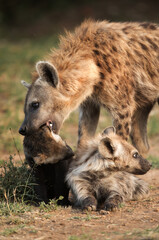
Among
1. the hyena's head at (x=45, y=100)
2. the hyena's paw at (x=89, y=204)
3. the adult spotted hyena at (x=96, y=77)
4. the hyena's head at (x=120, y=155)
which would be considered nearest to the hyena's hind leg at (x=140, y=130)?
the adult spotted hyena at (x=96, y=77)

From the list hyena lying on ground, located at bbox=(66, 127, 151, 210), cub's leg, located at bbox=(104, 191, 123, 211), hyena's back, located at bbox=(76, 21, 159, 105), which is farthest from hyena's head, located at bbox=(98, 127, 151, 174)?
hyena's back, located at bbox=(76, 21, 159, 105)

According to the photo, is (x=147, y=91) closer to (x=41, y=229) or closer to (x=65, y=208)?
(x=65, y=208)

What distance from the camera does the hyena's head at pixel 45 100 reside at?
4212mm

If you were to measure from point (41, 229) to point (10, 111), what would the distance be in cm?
438

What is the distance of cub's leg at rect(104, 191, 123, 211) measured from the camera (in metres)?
3.55

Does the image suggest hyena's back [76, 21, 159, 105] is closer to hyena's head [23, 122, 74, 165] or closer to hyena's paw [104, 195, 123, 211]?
hyena's head [23, 122, 74, 165]

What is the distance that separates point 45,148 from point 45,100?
1.95ft

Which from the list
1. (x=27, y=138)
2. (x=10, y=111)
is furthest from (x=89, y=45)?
(x=10, y=111)

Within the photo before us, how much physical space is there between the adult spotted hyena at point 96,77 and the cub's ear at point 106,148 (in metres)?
0.61

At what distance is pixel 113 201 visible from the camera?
3.65 m

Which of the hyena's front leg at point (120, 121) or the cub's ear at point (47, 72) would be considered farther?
the hyena's front leg at point (120, 121)

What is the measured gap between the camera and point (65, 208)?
12.1ft

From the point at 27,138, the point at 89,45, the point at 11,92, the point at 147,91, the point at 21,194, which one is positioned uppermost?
the point at 11,92

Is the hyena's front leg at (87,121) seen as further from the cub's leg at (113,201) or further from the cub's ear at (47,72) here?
the cub's leg at (113,201)
